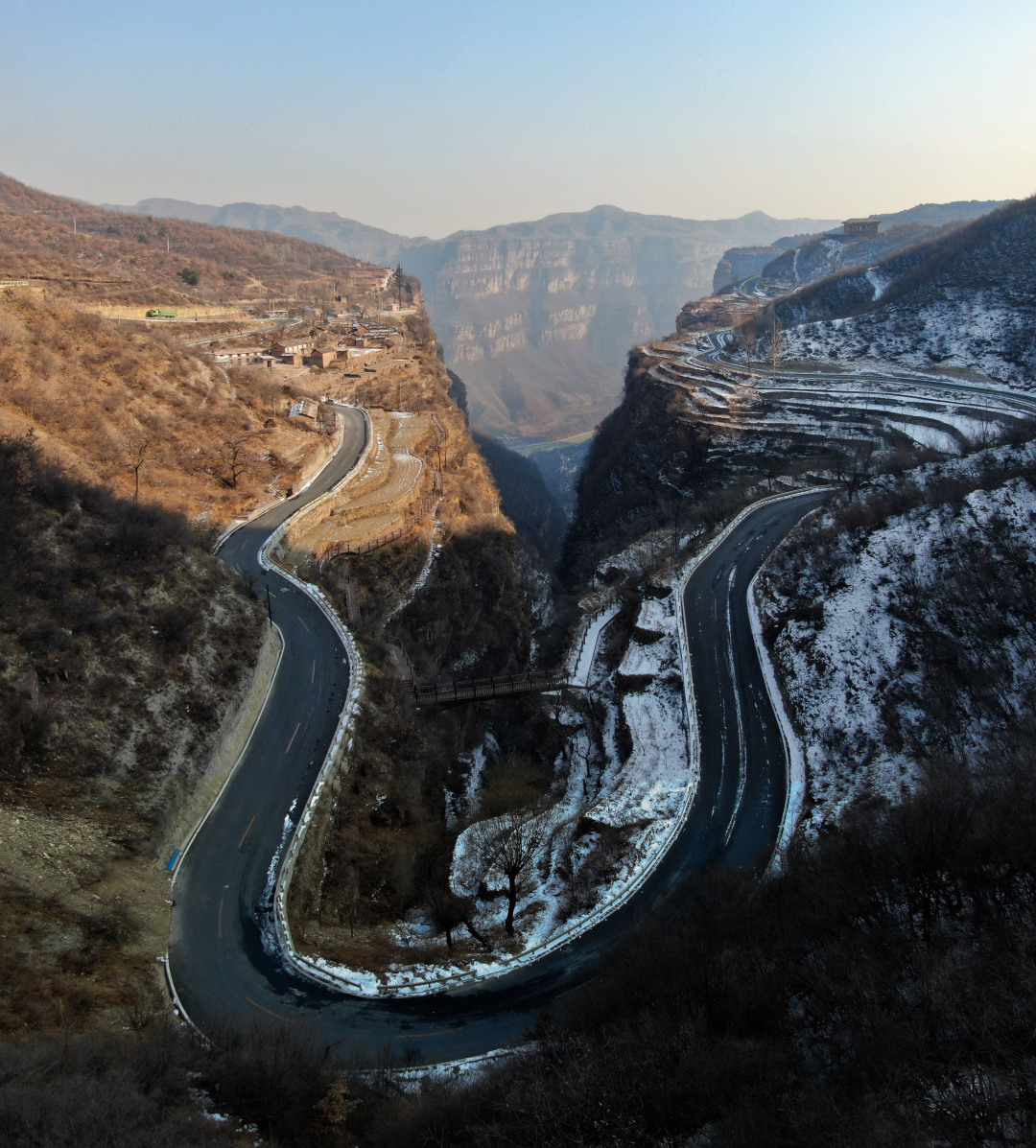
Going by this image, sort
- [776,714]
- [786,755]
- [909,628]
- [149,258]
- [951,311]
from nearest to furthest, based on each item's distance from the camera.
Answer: [786,755], [909,628], [776,714], [951,311], [149,258]

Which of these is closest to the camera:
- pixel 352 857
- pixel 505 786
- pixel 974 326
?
pixel 352 857

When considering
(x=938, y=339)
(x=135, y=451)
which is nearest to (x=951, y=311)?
(x=938, y=339)

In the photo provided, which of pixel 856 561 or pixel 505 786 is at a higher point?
pixel 856 561

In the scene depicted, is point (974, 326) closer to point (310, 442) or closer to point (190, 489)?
point (310, 442)

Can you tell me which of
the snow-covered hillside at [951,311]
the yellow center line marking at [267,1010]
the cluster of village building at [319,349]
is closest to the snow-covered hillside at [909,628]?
the yellow center line marking at [267,1010]

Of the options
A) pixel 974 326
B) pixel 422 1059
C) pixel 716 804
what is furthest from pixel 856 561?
pixel 974 326

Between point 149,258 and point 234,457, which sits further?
point 149,258

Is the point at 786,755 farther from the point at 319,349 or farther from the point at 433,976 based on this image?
the point at 319,349
